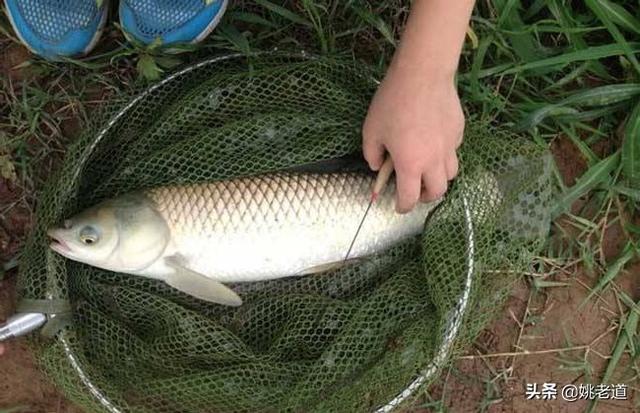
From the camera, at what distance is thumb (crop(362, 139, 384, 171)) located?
1.77 metres

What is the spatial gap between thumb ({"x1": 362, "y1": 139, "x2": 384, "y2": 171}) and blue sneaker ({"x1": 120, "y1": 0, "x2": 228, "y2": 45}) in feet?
1.80

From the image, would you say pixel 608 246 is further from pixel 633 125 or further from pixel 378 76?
pixel 378 76

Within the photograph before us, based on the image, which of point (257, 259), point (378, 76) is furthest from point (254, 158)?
point (378, 76)

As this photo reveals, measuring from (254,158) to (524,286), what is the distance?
783 mm

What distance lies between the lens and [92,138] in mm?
1959

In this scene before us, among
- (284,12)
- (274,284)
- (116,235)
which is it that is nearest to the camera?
(116,235)

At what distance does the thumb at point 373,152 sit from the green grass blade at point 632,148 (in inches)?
29.1

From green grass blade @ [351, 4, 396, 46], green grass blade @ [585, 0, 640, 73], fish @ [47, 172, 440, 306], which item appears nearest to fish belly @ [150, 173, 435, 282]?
fish @ [47, 172, 440, 306]

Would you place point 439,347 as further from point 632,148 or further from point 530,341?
point 632,148

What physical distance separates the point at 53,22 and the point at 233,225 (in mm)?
678

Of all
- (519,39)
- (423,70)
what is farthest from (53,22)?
(519,39)

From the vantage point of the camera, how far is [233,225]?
1907 millimetres

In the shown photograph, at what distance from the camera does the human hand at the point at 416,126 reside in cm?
167

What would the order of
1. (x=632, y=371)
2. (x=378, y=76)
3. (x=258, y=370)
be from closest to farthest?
(x=258, y=370) < (x=378, y=76) < (x=632, y=371)
